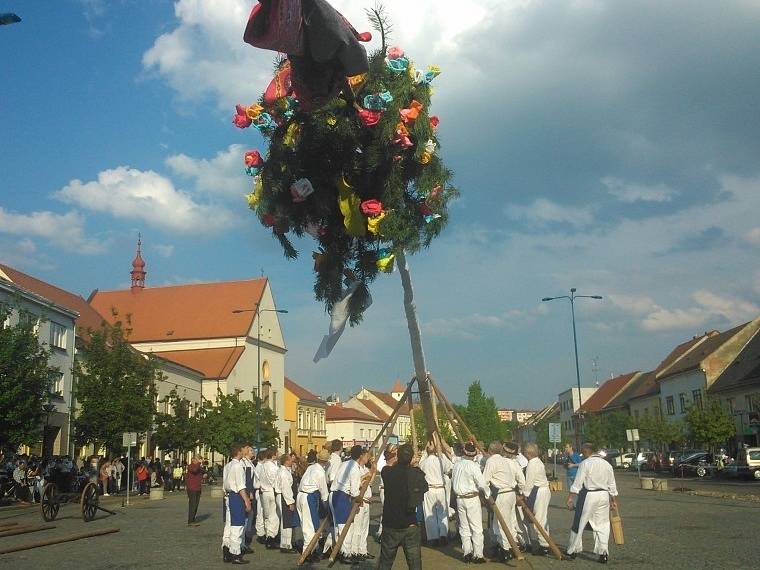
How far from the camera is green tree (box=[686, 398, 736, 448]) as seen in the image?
4481cm

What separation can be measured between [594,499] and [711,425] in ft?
124

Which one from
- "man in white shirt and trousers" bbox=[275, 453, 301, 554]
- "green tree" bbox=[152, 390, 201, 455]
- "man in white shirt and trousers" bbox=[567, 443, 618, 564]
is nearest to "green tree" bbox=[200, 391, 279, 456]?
"green tree" bbox=[152, 390, 201, 455]

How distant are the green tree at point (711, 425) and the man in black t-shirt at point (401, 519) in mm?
41530

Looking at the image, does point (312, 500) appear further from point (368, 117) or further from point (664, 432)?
point (664, 432)

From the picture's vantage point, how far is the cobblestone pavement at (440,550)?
1152 cm

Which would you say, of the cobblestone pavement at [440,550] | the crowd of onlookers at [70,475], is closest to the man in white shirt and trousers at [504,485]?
the cobblestone pavement at [440,550]

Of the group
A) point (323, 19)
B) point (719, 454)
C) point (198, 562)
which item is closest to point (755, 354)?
point (719, 454)

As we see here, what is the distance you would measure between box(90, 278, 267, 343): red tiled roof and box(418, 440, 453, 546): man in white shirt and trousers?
182 ft

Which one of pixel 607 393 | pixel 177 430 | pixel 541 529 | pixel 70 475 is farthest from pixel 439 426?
pixel 607 393

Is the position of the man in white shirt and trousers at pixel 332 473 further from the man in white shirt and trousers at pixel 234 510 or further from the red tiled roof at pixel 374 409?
the red tiled roof at pixel 374 409

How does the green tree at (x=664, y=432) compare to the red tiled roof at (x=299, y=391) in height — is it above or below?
below

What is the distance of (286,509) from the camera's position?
45.3 feet

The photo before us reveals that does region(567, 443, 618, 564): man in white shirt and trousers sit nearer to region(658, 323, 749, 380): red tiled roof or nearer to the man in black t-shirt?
the man in black t-shirt

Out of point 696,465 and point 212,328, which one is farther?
point 212,328
